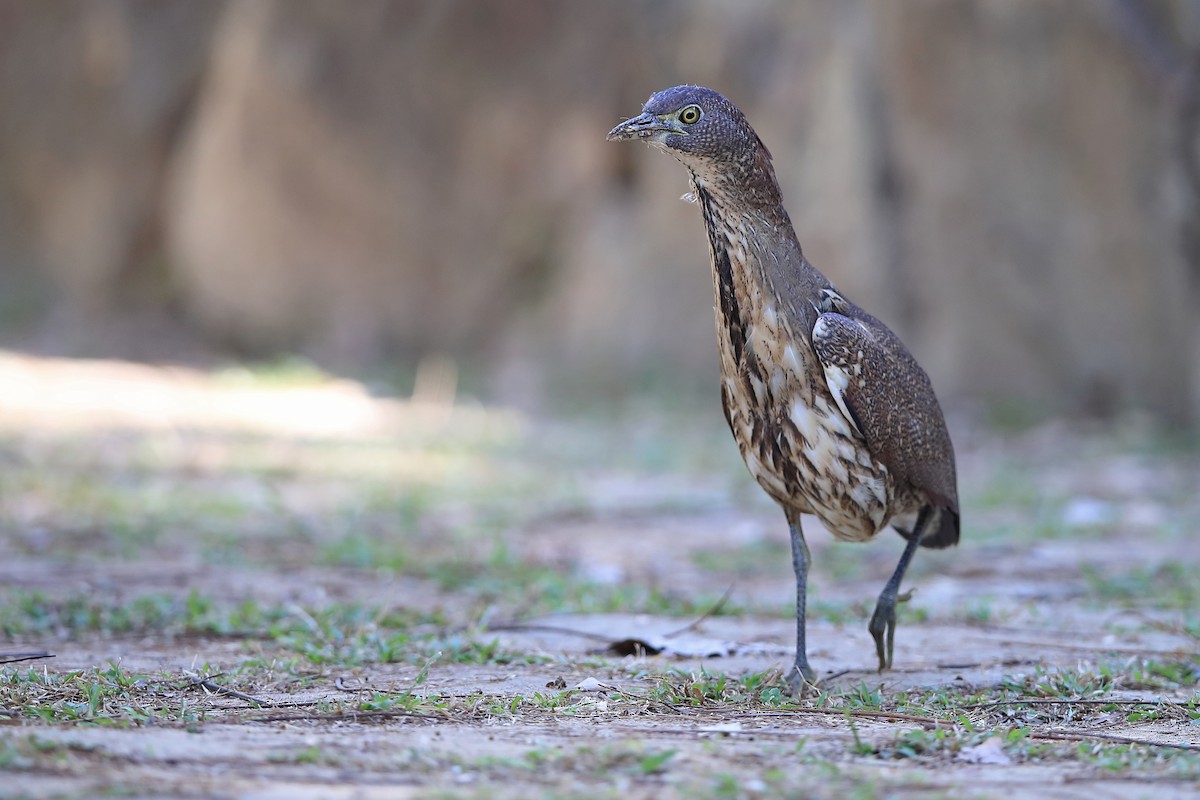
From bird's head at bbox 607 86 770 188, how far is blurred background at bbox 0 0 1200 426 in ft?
20.9

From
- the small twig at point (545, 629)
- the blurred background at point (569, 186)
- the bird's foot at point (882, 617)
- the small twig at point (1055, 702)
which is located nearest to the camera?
the small twig at point (1055, 702)

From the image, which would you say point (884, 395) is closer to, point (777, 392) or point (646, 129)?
point (777, 392)

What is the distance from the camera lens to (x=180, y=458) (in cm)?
838

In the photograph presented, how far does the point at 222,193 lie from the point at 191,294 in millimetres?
1663

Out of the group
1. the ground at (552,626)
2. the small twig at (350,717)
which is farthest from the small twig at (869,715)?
the small twig at (350,717)

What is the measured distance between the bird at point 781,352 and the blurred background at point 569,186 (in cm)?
619

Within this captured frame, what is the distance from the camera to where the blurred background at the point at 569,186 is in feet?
32.5

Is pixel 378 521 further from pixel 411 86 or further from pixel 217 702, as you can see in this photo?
pixel 411 86

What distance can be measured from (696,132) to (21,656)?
2259 mm

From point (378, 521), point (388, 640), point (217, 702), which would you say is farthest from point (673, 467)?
point (217, 702)

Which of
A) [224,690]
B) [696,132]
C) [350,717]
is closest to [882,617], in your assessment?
[696,132]

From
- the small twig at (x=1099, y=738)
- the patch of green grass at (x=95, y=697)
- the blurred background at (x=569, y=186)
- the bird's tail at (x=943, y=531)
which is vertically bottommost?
the patch of green grass at (x=95, y=697)

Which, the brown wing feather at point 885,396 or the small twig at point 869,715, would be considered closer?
the small twig at point 869,715

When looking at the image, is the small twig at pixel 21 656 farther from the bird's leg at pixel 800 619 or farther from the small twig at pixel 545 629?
the bird's leg at pixel 800 619
